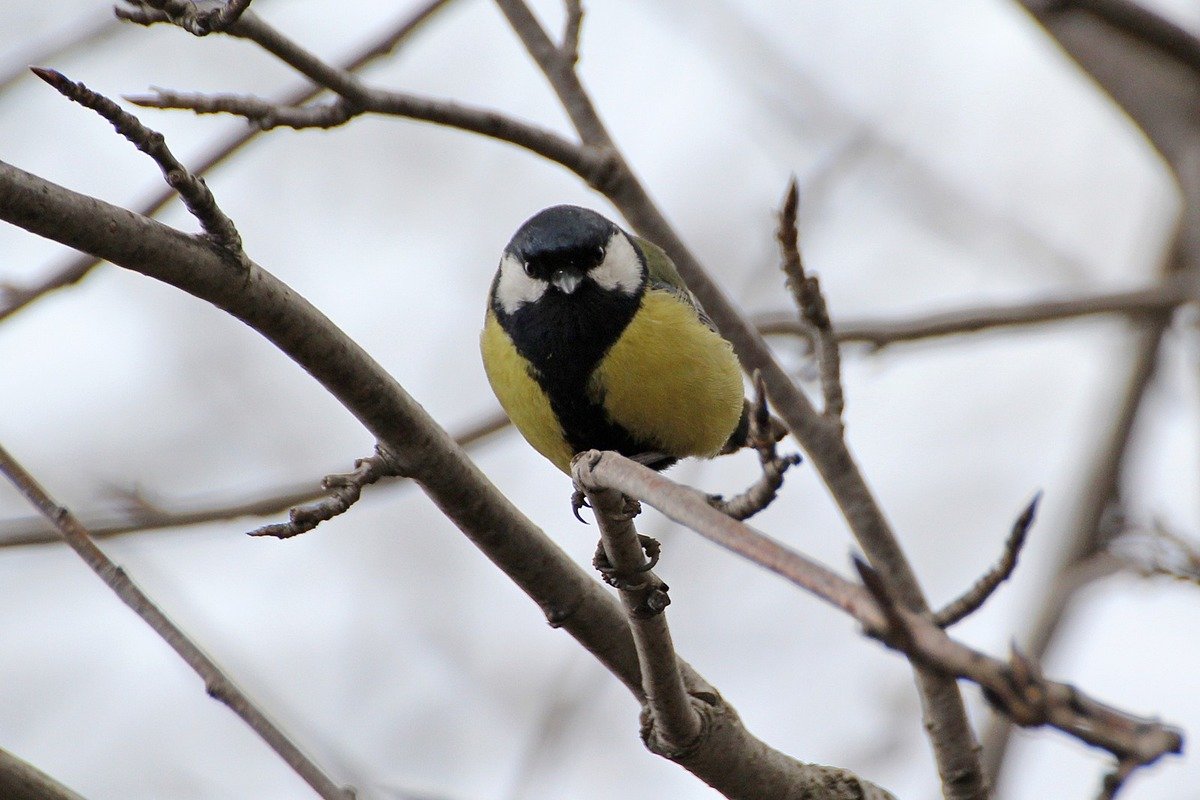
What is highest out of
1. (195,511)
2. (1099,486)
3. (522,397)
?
(1099,486)

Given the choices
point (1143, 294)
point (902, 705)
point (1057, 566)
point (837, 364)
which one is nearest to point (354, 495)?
point (837, 364)

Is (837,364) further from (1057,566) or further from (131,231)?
(1057,566)

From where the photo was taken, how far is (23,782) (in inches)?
71.1

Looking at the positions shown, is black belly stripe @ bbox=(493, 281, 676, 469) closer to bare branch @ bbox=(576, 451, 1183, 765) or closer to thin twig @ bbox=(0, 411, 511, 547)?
thin twig @ bbox=(0, 411, 511, 547)

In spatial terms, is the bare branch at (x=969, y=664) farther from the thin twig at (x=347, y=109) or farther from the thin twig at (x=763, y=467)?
the thin twig at (x=347, y=109)

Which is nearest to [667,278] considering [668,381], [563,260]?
[563,260]

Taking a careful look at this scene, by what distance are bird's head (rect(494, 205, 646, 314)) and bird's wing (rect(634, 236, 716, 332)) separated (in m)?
0.07

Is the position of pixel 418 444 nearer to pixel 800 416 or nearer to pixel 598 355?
pixel 598 355

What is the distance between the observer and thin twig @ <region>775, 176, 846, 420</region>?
2442mm

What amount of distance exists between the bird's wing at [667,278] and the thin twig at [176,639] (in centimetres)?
171

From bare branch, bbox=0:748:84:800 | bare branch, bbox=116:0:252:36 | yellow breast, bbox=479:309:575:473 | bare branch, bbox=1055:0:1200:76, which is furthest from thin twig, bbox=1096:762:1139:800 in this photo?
bare branch, bbox=1055:0:1200:76

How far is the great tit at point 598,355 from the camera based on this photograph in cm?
307

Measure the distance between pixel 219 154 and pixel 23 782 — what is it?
1749 millimetres

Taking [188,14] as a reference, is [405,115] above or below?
above
